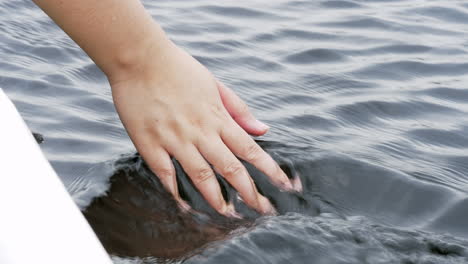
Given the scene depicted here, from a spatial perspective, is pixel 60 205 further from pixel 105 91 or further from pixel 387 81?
pixel 387 81

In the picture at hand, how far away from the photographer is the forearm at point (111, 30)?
2.21 metres

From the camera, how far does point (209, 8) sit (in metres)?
5.34

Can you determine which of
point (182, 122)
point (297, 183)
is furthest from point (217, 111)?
point (297, 183)

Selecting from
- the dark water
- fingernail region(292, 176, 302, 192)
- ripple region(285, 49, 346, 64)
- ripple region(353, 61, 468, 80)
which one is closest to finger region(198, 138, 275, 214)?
the dark water

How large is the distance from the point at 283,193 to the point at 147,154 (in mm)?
464

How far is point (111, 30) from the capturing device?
90.4 inches

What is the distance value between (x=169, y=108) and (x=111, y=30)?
11.2 inches

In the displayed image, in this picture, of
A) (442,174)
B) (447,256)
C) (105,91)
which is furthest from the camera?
(105,91)

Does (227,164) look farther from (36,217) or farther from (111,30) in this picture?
(36,217)

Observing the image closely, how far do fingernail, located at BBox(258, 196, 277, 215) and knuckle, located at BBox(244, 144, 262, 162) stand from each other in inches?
4.6

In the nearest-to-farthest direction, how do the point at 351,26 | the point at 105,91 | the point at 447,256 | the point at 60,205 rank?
the point at 60,205 < the point at 447,256 < the point at 105,91 < the point at 351,26

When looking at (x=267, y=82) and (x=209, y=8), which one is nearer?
(x=267, y=82)

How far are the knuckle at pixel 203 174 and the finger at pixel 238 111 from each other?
234 mm

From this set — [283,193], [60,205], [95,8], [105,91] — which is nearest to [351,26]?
[105,91]
